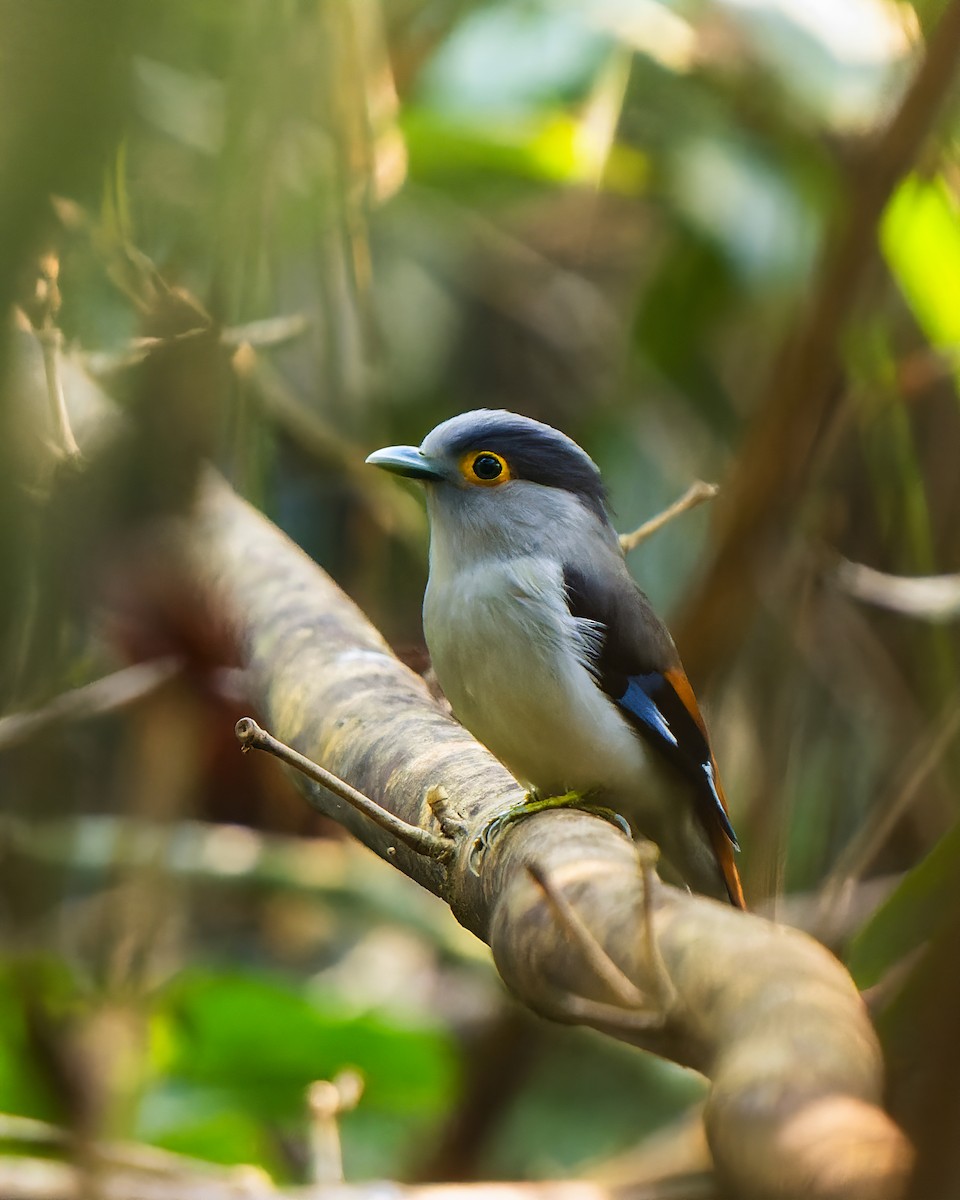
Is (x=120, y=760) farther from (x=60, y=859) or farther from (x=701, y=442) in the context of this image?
(x=701, y=442)

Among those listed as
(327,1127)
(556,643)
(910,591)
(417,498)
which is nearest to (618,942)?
(556,643)

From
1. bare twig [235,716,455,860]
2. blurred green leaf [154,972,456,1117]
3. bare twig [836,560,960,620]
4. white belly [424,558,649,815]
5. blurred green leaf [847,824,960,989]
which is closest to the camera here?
bare twig [235,716,455,860]

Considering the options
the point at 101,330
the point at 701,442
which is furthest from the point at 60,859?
the point at 701,442

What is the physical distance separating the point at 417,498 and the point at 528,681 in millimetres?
1958

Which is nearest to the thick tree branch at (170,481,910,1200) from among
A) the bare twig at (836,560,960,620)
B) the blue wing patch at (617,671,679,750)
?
the blue wing patch at (617,671,679,750)

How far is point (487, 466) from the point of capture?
244 cm

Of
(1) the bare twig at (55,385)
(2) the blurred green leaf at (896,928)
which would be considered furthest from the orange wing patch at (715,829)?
(1) the bare twig at (55,385)

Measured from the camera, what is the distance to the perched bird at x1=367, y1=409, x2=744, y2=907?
7.02ft

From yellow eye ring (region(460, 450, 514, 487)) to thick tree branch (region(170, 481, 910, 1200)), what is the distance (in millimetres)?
365

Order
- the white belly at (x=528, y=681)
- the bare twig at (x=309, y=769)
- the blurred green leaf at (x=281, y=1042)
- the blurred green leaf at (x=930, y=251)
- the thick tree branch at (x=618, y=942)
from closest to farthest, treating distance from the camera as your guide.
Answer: the thick tree branch at (x=618, y=942) → the bare twig at (x=309, y=769) → the white belly at (x=528, y=681) → the blurred green leaf at (x=281, y=1042) → the blurred green leaf at (x=930, y=251)

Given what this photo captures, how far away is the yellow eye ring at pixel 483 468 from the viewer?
2.43 m

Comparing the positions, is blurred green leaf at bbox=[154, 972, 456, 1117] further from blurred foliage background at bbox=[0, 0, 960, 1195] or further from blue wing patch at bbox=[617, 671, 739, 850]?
blue wing patch at bbox=[617, 671, 739, 850]

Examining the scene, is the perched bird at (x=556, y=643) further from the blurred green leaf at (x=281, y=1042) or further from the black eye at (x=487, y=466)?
the blurred green leaf at (x=281, y=1042)

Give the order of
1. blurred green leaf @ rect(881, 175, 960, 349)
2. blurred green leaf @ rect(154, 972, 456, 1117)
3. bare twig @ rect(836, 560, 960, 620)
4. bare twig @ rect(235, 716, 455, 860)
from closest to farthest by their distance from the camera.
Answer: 1. bare twig @ rect(235, 716, 455, 860)
2. blurred green leaf @ rect(154, 972, 456, 1117)
3. bare twig @ rect(836, 560, 960, 620)
4. blurred green leaf @ rect(881, 175, 960, 349)
